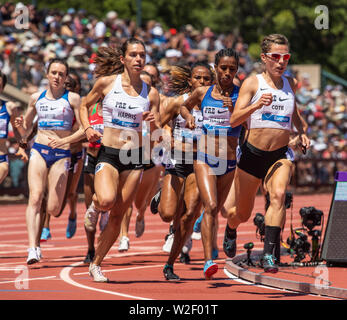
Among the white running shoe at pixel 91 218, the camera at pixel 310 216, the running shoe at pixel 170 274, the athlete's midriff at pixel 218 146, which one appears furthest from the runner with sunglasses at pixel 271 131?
the white running shoe at pixel 91 218

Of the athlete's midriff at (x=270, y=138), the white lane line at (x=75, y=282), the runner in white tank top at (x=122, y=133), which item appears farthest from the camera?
the runner in white tank top at (x=122, y=133)

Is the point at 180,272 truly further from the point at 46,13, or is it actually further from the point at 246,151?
the point at 46,13

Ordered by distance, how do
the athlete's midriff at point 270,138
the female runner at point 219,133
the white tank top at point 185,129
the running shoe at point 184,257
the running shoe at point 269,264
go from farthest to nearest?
the running shoe at point 184,257 < the white tank top at point 185,129 < the female runner at point 219,133 < the athlete's midriff at point 270,138 < the running shoe at point 269,264

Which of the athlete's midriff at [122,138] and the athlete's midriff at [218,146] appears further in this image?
the athlete's midriff at [218,146]

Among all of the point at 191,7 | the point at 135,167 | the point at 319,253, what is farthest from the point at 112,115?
the point at 191,7

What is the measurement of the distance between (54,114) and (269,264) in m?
4.16

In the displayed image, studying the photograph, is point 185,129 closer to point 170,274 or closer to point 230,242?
point 230,242

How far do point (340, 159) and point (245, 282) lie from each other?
2166 cm

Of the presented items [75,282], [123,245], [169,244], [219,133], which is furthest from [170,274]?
[123,245]

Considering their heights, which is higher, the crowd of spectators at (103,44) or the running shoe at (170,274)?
the crowd of spectators at (103,44)

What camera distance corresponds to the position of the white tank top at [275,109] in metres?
9.55

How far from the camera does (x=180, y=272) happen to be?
36.2ft

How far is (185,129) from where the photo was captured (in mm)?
11844

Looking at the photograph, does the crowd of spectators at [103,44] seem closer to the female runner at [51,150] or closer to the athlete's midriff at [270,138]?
the female runner at [51,150]
